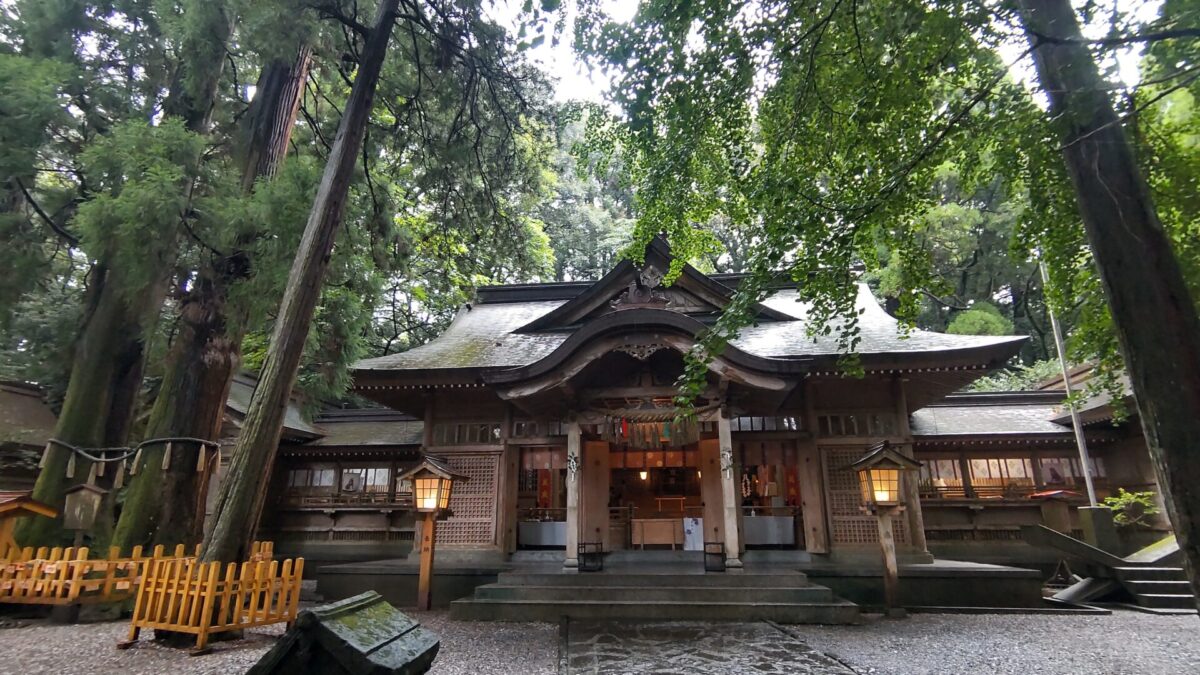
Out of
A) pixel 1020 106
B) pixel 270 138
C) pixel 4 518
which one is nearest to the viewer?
pixel 1020 106

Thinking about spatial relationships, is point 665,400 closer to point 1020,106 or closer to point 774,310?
point 774,310

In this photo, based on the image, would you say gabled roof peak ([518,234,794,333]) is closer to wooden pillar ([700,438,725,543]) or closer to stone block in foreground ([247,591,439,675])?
wooden pillar ([700,438,725,543])

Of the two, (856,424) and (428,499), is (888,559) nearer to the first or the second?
(856,424)

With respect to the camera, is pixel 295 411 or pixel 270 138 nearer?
pixel 270 138

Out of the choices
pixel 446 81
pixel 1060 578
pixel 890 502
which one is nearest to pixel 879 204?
pixel 890 502

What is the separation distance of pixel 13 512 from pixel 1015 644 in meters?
12.7

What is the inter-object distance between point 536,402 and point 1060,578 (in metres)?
11.7

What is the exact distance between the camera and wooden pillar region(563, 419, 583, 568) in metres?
9.04

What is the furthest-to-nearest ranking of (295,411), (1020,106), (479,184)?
(295,411), (479,184), (1020,106)

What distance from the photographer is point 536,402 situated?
978cm

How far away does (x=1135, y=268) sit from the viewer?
3.46 meters

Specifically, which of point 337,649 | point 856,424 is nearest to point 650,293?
point 856,424

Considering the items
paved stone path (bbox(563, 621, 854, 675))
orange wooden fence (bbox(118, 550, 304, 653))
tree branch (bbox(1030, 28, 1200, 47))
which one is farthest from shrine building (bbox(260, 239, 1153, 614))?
tree branch (bbox(1030, 28, 1200, 47))

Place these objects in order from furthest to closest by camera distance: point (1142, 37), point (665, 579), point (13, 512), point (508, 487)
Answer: point (508, 487) → point (665, 579) → point (13, 512) → point (1142, 37)
